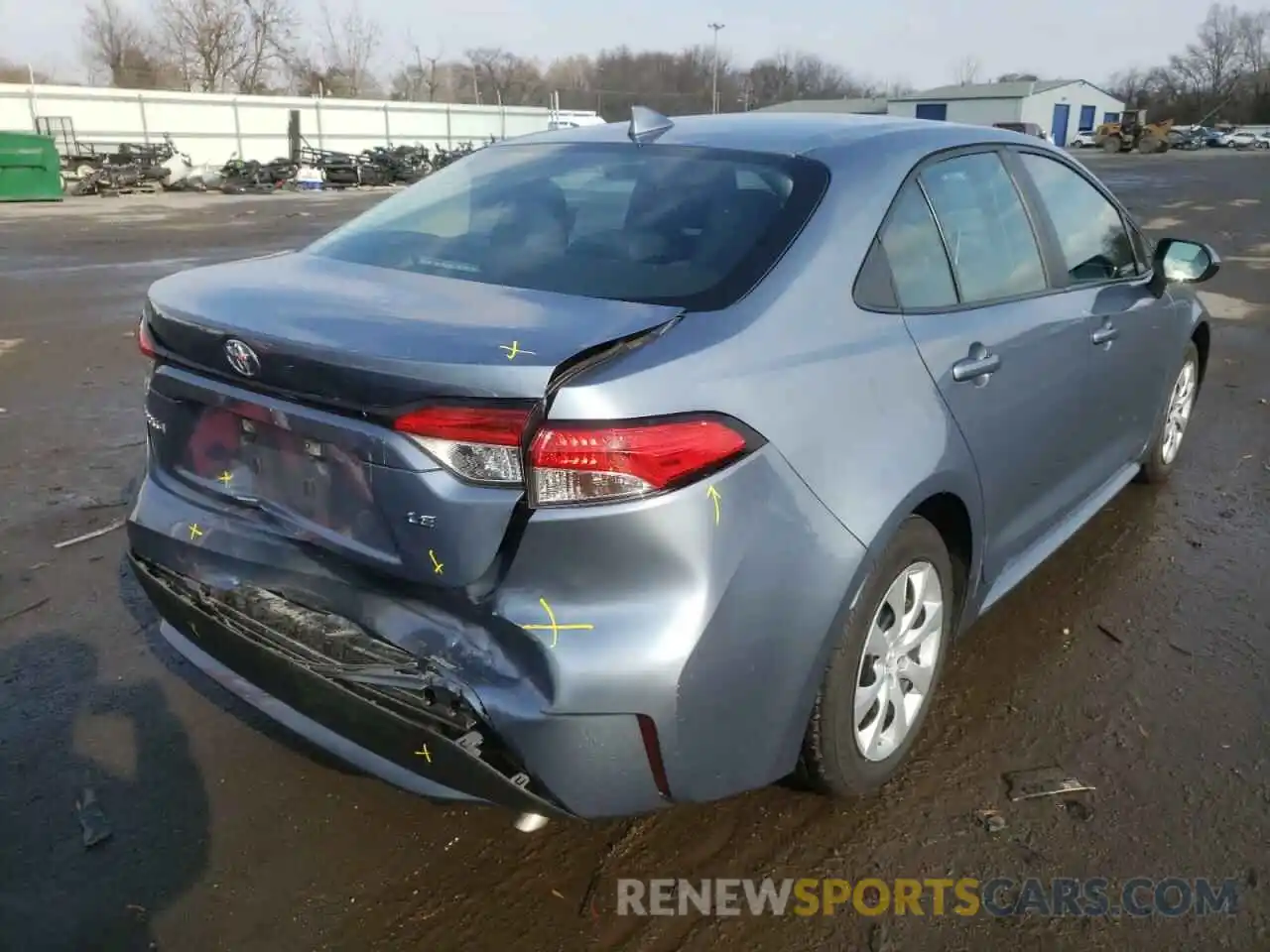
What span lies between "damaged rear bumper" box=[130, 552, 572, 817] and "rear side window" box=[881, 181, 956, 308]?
1.52 meters

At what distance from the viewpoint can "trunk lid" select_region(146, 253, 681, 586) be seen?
2.02 meters

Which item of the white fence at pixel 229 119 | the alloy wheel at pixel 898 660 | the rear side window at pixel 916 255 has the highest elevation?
the white fence at pixel 229 119

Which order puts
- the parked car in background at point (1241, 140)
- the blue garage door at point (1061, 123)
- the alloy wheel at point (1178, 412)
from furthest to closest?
the blue garage door at point (1061, 123)
the parked car in background at point (1241, 140)
the alloy wheel at point (1178, 412)

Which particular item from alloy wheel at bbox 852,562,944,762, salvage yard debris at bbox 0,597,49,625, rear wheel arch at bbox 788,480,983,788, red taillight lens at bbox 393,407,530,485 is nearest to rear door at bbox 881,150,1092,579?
rear wheel arch at bbox 788,480,983,788

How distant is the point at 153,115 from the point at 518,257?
3795 cm

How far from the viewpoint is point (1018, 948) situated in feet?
7.36

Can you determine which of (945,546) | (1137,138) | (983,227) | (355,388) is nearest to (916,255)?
(983,227)

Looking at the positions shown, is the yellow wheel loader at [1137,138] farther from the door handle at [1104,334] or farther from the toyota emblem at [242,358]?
the toyota emblem at [242,358]

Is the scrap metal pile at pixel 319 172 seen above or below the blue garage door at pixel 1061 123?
below

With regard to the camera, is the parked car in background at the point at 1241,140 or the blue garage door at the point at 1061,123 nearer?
the parked car in background at the point at 1241,140

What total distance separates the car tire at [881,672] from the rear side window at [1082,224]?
1465 millimetres

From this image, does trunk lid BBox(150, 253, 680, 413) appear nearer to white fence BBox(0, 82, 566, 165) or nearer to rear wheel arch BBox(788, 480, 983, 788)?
rear wheel arch BBox(788, 480, 983, 788)

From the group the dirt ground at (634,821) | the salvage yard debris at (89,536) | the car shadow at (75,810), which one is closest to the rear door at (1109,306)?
the dirt ground at (634,821)
